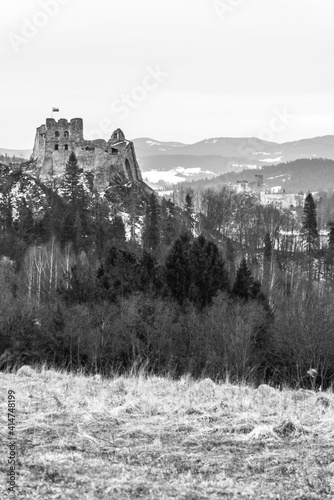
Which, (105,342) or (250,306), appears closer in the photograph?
(105,342)

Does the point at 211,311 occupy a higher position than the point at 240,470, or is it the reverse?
the point at 240,470

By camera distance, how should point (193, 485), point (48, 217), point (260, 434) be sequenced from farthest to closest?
1. point (48, 217)
2. point (260, 434)
3. point (193, 485)

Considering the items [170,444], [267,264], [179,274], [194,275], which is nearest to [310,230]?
[267,264]

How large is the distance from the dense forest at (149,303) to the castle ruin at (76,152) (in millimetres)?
8912

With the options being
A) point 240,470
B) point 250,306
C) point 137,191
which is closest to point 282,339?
point 250,306

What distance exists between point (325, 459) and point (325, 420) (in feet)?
5.76

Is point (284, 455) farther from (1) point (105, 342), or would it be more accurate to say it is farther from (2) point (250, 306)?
(2) point (250, 306)

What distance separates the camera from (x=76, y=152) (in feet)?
319

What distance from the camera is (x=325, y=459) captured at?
9.26 meters

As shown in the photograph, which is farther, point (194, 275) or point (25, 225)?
point (25, 225)

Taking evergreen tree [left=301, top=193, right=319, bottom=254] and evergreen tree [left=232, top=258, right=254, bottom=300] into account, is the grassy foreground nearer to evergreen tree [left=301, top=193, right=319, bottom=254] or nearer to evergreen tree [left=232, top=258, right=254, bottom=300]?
evergreen tree [left=232, top=258, right=254, bottom=300]

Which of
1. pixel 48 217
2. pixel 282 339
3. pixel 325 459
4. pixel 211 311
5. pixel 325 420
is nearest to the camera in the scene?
pixel 325 459

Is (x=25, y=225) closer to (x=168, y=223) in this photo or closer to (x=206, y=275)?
(x=168, y=223)

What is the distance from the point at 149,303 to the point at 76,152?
59003 millimetres
